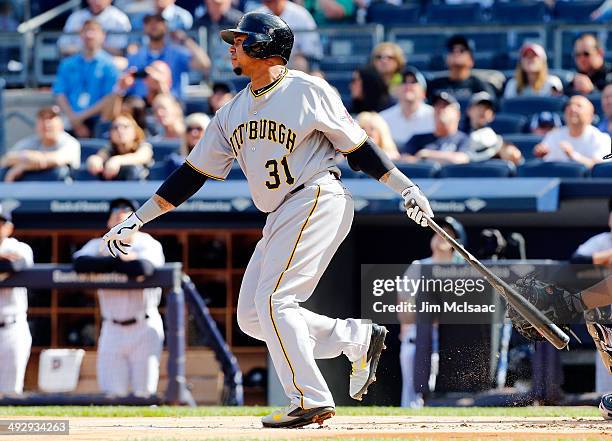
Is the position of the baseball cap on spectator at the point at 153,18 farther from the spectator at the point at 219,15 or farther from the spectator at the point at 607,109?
the spectator at the point at 607,109

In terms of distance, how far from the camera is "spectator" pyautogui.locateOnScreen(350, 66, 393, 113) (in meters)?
10.7

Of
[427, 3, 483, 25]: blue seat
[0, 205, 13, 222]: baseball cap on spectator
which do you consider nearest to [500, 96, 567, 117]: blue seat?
[427, 3, 483, 25]: blue seat

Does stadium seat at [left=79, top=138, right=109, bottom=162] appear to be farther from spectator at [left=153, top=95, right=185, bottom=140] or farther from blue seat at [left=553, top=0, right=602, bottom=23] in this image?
blue seat at [left=553, top=0, right=602, bottom=23]

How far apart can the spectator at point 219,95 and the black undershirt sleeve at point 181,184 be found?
518 cm

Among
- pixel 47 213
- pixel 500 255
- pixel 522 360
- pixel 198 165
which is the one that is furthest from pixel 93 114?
pixel 198 165

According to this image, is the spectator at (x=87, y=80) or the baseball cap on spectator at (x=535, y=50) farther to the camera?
the spectator at (x=87, y=80)

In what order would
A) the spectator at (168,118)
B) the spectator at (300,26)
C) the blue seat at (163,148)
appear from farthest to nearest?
the spectator at (300,26) < the spectator at (168,118) < the blue seat at (163,148)

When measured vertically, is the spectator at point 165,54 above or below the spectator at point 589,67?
above

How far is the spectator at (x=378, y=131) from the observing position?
9.55m

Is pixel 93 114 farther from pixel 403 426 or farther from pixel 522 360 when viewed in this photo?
pixel 403 426

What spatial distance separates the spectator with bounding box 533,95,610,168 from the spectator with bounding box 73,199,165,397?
3020 millimetres

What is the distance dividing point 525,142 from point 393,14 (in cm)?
321

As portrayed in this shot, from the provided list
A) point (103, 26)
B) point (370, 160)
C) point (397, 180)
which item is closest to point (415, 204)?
point (397, 180)

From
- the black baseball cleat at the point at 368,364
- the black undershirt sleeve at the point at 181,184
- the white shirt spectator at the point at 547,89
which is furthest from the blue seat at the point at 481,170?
the black undershirt sleeve at the point at 181,184
